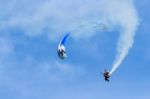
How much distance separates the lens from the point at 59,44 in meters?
96.1

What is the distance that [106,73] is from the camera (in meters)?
98.0

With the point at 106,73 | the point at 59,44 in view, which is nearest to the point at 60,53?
the point at 59,44

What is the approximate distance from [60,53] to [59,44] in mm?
2063

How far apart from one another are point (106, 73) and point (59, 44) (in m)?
12.0

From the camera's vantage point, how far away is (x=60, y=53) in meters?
96.8

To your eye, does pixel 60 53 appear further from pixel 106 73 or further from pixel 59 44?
pixel 106 73

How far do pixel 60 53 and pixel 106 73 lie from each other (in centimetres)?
1087
